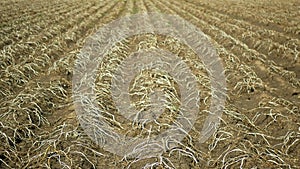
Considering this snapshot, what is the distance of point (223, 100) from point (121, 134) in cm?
204

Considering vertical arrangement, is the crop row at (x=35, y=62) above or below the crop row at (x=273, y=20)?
above

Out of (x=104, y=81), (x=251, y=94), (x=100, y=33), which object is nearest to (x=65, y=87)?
(x=104, y=81)

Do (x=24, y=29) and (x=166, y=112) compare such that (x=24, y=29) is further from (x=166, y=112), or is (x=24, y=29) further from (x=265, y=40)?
(x=166, y=112)

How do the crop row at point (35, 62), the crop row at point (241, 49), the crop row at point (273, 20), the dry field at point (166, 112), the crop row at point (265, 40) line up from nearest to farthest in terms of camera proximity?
the dry field at point (166, 112) < the crop row at point (35, 62) < the crop row at point (241, 49) < the crop row at point (265, 40) < the crop row at point (273, 20)

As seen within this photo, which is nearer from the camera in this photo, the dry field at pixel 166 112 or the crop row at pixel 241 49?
the dry field at pixel 166 112

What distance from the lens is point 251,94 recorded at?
630 cm

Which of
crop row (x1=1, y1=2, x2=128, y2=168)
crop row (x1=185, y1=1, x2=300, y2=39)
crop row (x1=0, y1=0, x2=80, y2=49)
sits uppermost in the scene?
crop row (x1=1, y1=2, x2=128, y2=168)

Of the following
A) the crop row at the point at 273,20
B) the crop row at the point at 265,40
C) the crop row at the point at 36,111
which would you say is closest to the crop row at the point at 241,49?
the crop row at the point at 265,40

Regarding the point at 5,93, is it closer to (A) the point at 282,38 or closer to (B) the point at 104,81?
(B) the point at 104,81

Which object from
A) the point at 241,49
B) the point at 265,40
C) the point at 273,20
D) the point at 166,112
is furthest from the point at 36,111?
the point at 273,20

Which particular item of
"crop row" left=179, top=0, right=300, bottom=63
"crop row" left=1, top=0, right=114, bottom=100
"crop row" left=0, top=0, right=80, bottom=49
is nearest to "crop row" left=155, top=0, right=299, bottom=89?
"crop row" left=179, top=0, right=300, bottom=63

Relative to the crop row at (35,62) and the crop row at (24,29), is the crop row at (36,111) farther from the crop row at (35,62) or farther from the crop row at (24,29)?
the crop row at (24,29)

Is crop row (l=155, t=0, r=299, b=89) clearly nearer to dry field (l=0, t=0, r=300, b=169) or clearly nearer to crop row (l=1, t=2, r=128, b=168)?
dry field (l=0, t=0, r=300, b=169)

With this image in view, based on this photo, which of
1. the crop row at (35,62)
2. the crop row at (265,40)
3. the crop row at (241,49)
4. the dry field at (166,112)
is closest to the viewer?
the dry field at (166,112)
